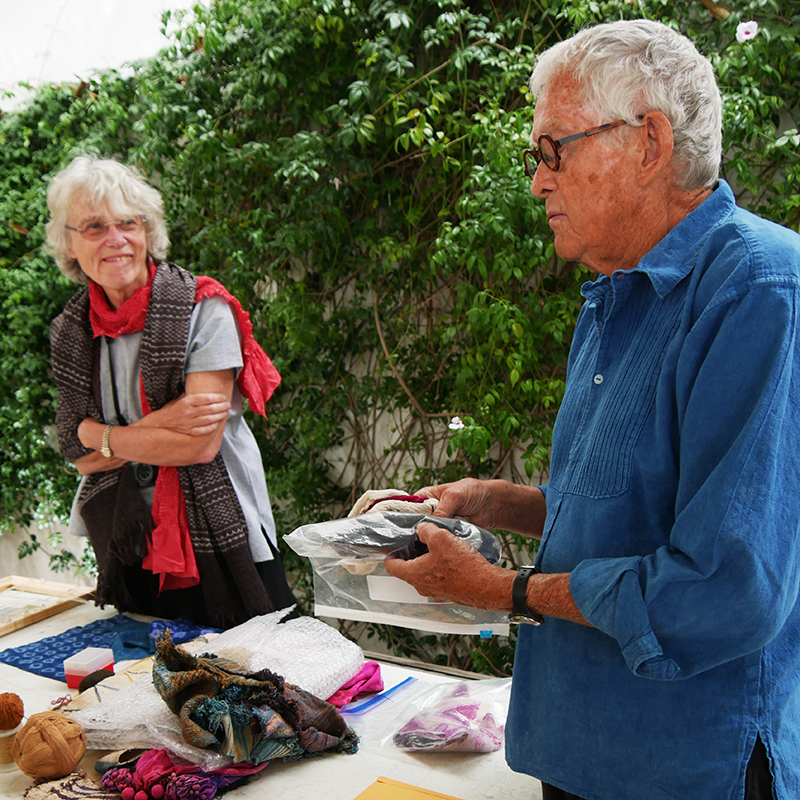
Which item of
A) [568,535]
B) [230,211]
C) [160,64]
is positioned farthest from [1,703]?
[160,64]

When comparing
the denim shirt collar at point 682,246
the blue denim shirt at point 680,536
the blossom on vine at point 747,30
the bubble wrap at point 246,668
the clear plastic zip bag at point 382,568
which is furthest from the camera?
the blossom on vine at point 747,30

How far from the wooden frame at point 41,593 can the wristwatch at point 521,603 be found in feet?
5.06

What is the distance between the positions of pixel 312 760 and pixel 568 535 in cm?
67

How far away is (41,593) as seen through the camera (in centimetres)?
217

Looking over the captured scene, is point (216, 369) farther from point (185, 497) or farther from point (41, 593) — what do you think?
point (41, 593)

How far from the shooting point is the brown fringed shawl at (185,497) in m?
1.87

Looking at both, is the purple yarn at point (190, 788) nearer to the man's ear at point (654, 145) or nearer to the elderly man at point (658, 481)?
the elderly man at point (658, 481)

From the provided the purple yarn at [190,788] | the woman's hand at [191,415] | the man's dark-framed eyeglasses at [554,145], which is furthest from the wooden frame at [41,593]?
the man's dark-framed eyeglasses at [554,145]

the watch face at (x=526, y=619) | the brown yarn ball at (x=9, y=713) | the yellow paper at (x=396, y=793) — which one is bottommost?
the yellow paper at (x=396, y=793)

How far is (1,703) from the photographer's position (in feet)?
4.14

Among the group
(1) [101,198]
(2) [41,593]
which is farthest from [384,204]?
(2) [41,593]

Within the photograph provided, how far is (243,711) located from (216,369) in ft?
3.09

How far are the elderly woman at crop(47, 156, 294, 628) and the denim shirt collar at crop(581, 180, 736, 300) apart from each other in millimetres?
1271

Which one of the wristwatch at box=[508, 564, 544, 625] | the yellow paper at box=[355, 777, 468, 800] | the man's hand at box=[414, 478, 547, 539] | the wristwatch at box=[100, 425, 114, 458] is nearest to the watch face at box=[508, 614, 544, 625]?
the wristwatch at box=[508, 564, 544, 625]
